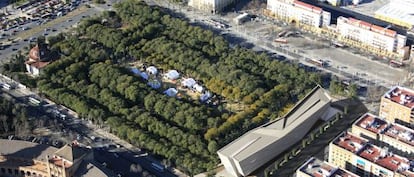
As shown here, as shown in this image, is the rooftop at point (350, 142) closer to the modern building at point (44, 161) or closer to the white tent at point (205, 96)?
the white tent at point (205, 96)

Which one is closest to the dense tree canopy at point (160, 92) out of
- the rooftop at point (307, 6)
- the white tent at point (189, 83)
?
the white tent at point (189, 83)

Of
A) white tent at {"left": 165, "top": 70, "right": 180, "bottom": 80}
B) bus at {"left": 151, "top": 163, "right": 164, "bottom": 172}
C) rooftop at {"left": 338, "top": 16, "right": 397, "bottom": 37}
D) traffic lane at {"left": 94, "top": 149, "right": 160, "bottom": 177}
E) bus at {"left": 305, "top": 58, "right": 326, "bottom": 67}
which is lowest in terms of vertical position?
bus at {"left": 151, "top": 163, "right": 164, "bottom": 172}

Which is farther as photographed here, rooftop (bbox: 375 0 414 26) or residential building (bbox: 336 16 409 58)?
rooftop (bbox: 375 0 414 26)

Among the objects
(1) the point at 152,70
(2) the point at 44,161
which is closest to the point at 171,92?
(1) the point at 152,70

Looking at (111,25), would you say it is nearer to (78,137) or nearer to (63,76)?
(63,76)

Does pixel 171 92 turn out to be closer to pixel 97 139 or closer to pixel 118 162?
pixel 97 139

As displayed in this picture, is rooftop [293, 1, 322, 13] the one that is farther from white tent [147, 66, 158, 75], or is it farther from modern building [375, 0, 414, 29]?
white tent [147, 66, 158, 75]

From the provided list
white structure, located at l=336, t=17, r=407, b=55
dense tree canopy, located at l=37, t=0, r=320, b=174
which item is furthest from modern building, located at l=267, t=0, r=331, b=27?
dense tree canopy, located at l=37, t=0, r=320, b=174
